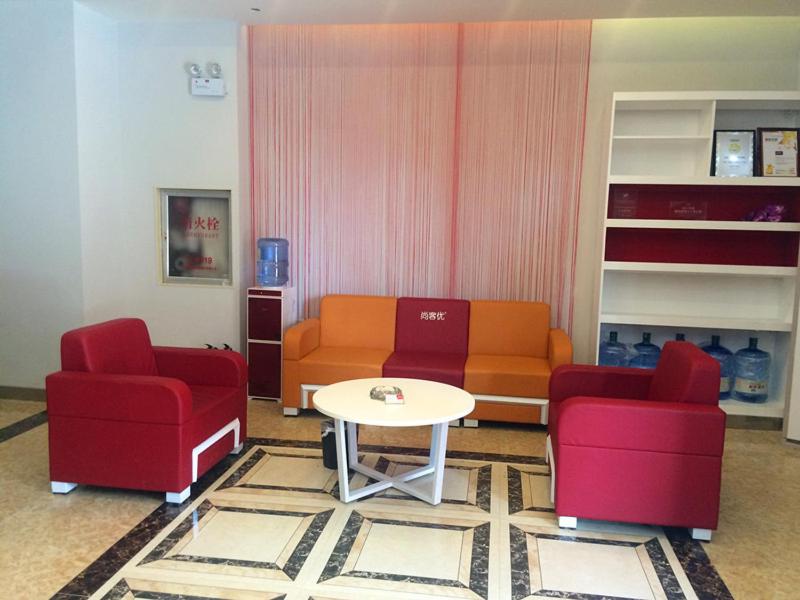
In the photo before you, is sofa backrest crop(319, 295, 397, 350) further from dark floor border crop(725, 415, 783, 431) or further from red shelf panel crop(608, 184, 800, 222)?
dark floor border crop(725, 415, 783, 431)

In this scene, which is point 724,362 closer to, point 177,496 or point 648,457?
point 648,457

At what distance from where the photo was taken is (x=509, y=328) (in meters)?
4.95

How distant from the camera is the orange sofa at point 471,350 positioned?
4.44 metres

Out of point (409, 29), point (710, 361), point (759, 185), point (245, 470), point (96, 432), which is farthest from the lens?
point (409, 29)

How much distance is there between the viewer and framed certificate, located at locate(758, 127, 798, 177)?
14.6 feet

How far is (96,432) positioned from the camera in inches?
126

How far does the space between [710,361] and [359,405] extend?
174 cm

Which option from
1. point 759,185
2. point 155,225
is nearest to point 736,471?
point 759,185

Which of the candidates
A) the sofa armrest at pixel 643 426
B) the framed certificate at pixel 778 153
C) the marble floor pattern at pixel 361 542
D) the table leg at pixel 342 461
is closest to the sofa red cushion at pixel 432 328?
the marble floor pattern at pixel 361 542

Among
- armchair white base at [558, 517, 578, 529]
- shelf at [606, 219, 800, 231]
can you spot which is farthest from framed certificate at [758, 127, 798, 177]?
armchair white base at [558, 517, 578, 529]

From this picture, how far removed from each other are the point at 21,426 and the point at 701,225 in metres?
5.06

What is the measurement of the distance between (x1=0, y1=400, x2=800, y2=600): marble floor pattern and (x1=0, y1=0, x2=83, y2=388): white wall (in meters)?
1.40

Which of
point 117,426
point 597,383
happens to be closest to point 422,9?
point 597,383

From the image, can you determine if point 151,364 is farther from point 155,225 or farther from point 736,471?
point 736,471
